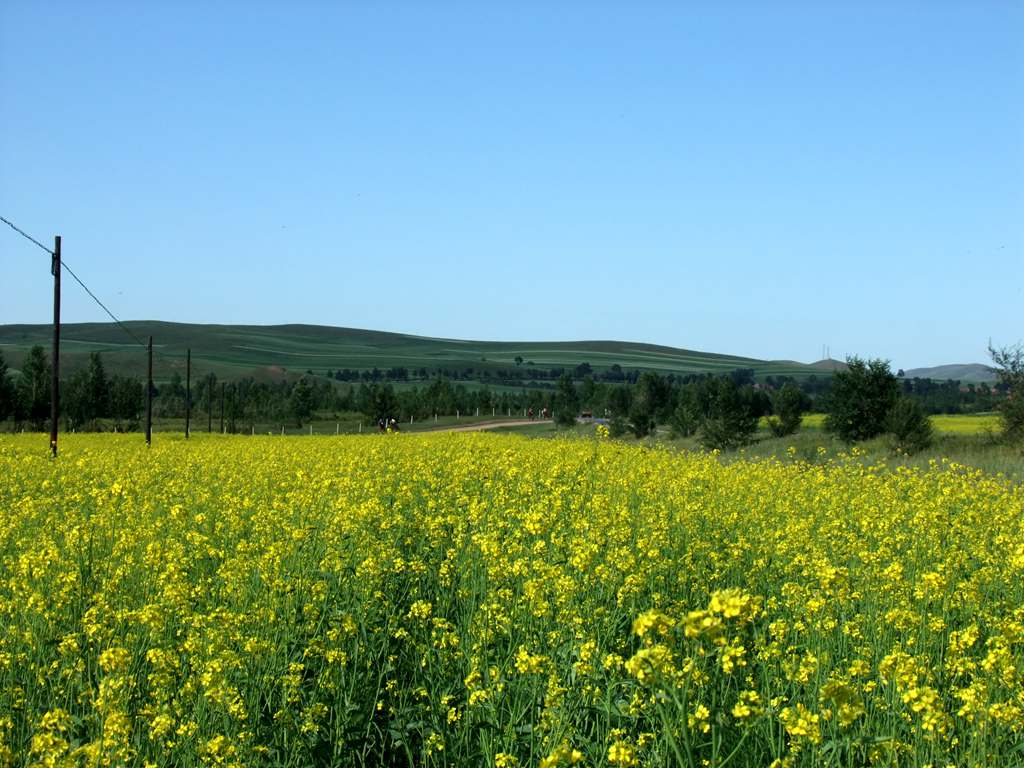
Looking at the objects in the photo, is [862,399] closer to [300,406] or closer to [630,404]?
[630,404]

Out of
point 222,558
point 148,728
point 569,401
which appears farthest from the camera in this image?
point 569,401

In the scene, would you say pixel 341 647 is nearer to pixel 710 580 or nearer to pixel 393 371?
pixel 710 580

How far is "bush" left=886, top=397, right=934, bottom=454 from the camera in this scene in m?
33.2

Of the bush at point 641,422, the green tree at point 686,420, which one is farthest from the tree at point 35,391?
the green tree at point 686,420

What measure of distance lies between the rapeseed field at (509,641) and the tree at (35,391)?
216 feet

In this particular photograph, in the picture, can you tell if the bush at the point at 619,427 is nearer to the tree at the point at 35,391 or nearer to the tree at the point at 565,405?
the tree at the point at 565,405

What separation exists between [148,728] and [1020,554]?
478 centimetres

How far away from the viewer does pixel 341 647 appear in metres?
5.57

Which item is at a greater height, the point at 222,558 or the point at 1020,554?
the point at 1020,554

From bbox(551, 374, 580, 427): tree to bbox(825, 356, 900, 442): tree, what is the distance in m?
33.6

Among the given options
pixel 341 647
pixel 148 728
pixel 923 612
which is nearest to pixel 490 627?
pixel 341 647

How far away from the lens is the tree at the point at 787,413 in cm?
4775

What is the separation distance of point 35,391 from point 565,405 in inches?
1594

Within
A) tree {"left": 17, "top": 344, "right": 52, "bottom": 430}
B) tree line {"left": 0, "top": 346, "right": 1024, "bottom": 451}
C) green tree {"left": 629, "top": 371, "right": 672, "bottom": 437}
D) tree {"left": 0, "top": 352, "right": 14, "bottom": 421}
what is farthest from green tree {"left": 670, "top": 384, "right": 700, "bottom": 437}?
tree {"left": 0, "top": 352, "right": 14, "bottom": 421}
